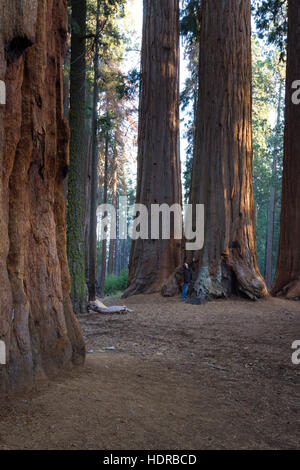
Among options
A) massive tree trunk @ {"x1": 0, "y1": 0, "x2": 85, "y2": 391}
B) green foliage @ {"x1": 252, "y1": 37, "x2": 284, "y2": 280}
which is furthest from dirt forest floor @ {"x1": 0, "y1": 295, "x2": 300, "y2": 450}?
green foliage @ {"x1": 252, "y1": 37, "x2": 284, "y2": 280}

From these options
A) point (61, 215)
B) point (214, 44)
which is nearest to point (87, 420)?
point (61, 215)

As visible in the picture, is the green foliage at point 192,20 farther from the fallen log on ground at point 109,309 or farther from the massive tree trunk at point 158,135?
the fallen log on ground at point 109,309

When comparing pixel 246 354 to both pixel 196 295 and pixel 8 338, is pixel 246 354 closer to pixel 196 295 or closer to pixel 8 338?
pixel 8 338

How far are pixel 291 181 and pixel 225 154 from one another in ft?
7.22

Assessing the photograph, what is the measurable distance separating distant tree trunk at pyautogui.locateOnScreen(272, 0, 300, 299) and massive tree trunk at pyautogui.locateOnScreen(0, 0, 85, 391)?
8485mm

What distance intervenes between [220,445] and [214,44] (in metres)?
10.5

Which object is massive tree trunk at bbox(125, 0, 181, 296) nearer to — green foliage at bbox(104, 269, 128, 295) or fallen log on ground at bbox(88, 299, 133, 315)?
fallen log on ground at bbox(88, 299, 133, 315)

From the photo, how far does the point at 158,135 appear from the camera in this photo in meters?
13.3

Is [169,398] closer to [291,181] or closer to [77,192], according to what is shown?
[77,192]

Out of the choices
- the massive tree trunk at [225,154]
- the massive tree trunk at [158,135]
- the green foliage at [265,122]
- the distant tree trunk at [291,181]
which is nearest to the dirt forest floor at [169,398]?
the massive tree trunk at [225,154]

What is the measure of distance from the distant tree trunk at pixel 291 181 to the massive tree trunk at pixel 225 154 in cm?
128

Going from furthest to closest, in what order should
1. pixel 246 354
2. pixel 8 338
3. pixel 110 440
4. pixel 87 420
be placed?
pixel 246 354 → pixel 8 338 → pixel 87 420 → pixel 110 440

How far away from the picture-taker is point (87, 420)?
281 centimetres

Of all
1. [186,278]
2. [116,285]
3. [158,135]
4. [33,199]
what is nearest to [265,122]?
[116,285]
